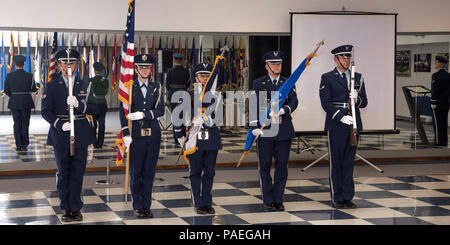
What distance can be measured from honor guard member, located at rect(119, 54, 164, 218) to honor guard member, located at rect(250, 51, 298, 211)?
3.59ft

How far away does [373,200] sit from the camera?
7.85m

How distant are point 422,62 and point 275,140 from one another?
512cm

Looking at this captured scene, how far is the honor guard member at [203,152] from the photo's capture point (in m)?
6.97

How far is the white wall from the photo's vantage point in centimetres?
974

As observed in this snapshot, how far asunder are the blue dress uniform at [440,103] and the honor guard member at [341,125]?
15.5ft

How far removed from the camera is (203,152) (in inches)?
278

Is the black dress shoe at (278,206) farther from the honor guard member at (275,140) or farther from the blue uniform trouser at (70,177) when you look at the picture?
the blue uniform trouser at (70,177)

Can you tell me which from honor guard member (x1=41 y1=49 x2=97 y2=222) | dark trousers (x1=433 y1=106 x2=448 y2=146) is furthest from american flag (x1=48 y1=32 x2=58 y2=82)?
dark trousers (x1=433 y1=106 x2=448 y2=146)

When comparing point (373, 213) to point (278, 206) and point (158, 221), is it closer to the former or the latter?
point (278, 206)

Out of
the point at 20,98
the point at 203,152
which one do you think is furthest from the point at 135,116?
the point at 20,98

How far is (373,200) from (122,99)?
3053 mm

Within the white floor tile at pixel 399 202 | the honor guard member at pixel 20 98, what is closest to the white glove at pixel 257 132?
the white floor tile at pixel 399 202

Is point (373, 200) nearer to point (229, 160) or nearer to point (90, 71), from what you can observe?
point (229, 160)
